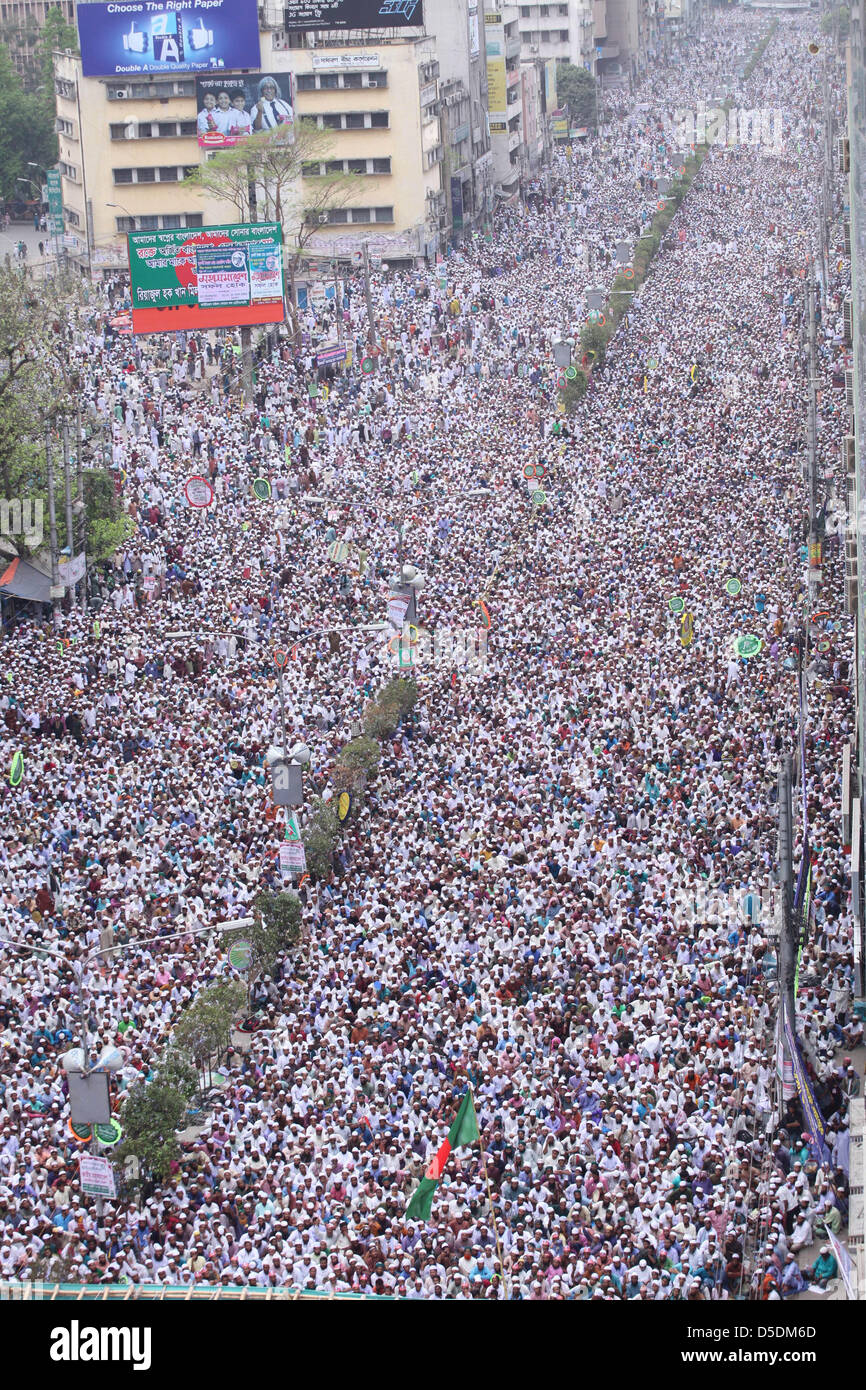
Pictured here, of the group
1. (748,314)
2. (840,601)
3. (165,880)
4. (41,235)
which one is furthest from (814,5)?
(165,880)

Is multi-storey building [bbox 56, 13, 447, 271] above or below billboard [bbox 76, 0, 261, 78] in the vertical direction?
below

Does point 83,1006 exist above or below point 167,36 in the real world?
below

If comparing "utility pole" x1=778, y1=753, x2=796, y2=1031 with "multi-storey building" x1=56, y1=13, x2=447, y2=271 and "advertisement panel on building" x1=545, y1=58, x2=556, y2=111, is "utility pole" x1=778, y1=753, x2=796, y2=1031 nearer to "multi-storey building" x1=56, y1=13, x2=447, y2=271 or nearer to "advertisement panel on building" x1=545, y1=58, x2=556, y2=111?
"multi-storey building" x1=56, y1=13, x2=447, y2=271

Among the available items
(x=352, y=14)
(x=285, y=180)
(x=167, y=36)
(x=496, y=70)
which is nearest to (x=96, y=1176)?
(x=285, y=180)

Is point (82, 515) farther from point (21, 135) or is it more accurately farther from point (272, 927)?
point (21, 135)

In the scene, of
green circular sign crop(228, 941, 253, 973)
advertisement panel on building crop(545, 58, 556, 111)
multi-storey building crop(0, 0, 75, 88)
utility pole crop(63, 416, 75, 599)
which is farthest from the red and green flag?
advertisement panel on building crop(545, 58, 556, 111)

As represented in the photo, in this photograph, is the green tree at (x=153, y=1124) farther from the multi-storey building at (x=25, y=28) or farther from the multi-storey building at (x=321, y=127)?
the multi-storey building at (x=25, y=28)

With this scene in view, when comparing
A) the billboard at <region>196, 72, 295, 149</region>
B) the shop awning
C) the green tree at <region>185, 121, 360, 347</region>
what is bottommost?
the shop awning
